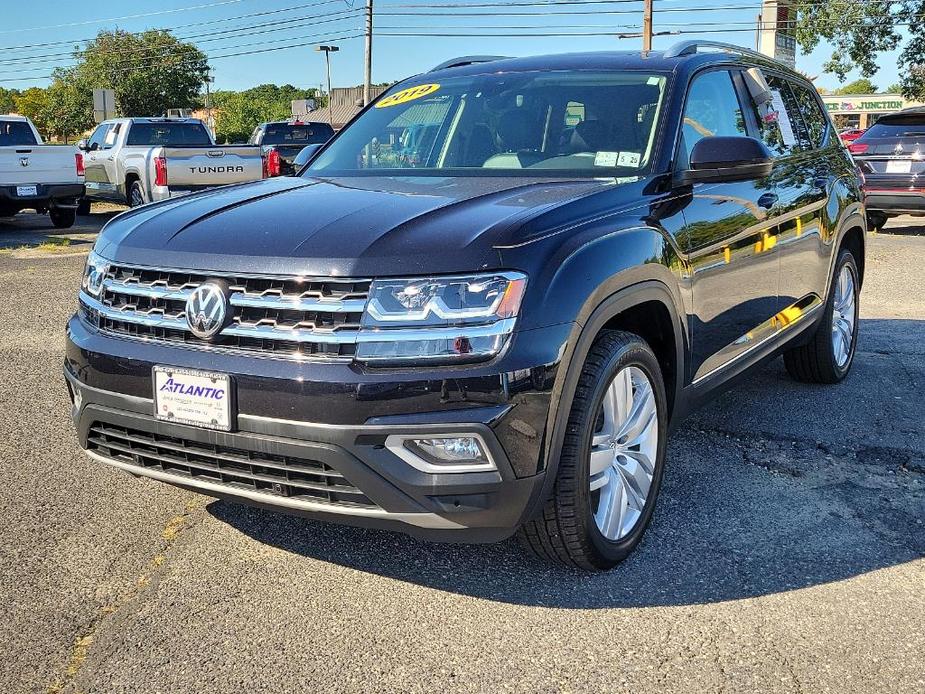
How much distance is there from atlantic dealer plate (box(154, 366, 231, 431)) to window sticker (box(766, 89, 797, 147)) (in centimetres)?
342

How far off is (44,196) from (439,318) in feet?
46.5

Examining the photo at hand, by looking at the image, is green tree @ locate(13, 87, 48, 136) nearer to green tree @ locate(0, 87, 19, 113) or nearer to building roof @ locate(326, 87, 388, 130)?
green tree @ locate(0, 87, 19, 113)

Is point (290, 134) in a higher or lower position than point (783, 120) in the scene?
higher

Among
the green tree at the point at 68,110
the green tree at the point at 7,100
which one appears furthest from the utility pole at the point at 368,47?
the green tree at the point at 7,100

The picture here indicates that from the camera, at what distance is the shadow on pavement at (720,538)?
3207 mm

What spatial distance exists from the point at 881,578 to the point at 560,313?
5.05ft

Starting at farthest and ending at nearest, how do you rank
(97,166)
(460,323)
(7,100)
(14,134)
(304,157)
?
(7,100), (97,166), (14,134), (304,157), (460,323)

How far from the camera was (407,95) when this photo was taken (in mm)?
4789

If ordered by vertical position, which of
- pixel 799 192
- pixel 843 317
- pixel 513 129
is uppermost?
pixel 513 129

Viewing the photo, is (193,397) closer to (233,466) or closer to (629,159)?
(233,466)

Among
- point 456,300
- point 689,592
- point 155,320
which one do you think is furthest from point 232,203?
point 689,592

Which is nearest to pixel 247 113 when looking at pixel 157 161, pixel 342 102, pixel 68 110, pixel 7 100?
pixel 7 100

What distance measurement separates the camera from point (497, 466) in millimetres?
2709

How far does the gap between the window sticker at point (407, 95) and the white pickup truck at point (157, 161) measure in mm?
8355
